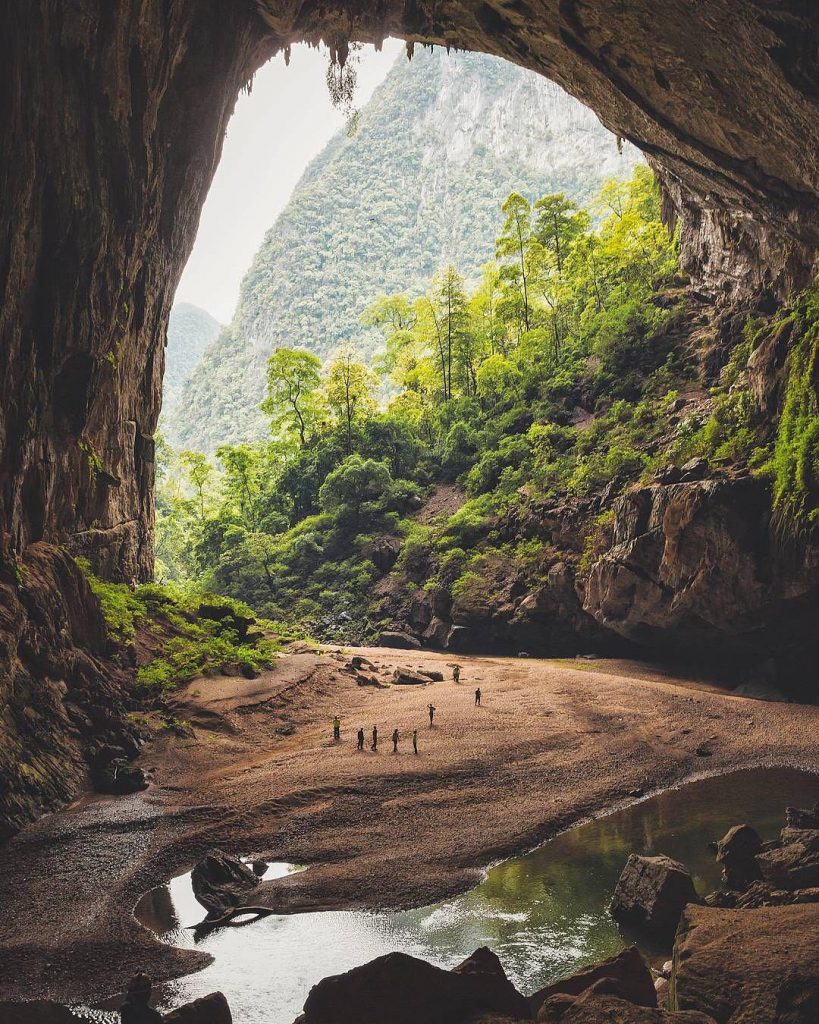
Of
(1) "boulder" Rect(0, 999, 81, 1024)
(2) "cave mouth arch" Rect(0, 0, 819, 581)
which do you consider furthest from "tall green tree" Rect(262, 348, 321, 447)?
(1) "boulder" Rect(0, 999, 81, 1024)

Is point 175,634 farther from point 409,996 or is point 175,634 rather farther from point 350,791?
point 409,996

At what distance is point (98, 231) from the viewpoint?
20391mm

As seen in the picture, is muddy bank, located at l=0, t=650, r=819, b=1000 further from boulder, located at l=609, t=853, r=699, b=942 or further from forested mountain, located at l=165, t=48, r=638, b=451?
forested mountain, located at l=165, t=48, r=638, b=451

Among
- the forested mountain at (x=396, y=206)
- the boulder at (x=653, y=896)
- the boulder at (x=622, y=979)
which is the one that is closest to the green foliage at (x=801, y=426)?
the boulder at (x=653, y=896)

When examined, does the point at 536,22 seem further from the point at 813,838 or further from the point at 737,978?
the point at 737,978

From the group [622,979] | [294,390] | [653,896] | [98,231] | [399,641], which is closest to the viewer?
[622,979]

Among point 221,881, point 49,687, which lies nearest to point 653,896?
point 221,881

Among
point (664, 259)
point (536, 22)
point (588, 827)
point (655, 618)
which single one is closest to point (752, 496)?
point (655, 618)

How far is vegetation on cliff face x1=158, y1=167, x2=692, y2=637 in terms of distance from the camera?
3700 centimetres

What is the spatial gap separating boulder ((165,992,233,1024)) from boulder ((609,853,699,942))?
5.88 meters

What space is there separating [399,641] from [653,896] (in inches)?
1001

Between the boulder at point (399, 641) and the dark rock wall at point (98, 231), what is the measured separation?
1190 centimetres

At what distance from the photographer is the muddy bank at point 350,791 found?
→ 11.0m

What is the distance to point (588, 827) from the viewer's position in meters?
14.3
